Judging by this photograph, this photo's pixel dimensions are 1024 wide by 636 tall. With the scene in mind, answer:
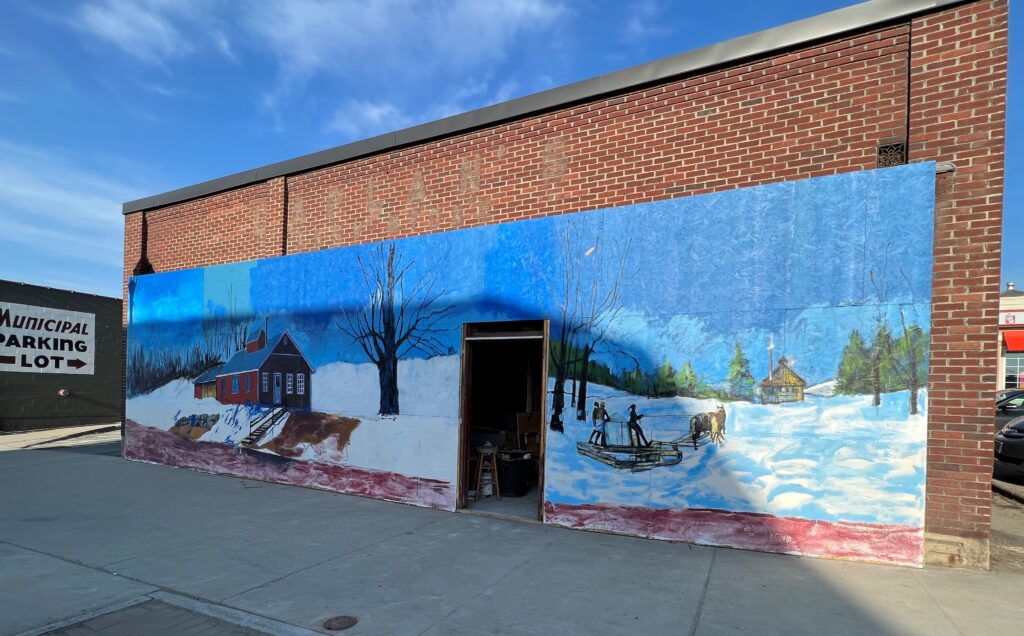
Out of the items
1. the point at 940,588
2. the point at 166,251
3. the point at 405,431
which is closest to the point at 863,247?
the point at 940,588

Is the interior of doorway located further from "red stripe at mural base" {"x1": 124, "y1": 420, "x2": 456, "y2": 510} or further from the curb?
the curb

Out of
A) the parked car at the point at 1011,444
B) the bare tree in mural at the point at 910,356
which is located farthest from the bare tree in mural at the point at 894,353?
the parked car at the point at 1011,444

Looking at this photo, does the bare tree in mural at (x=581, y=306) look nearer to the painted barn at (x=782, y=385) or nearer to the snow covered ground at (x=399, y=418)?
the snow covered ground at (x=399, y=418)

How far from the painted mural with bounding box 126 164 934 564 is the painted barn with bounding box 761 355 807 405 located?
0.01m

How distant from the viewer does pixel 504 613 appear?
4.38m

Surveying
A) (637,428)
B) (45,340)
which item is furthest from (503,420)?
(45,340)

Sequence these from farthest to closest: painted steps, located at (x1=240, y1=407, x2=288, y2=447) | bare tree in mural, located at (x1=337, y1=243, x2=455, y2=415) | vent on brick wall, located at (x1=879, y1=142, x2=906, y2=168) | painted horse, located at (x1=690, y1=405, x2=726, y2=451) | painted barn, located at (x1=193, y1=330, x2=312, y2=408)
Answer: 1. painted steps, located at (x1=240, y1=407, x2=288, y2=447)
2. painted barn, located at (x1=193, y1=330, x2=312, y2=408)
3. bare tree in mural, located at (x1=337, y1=243, x2=455, y2=415)
4. painted horse, located at (x1=690, y1=405, x2=726, y2=451)
5. vent on brick wall, located at (x1=879, y1=142, x2=906, y2=168)

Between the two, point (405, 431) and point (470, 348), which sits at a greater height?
point (470, 348)

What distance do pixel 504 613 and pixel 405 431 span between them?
13.7 feet

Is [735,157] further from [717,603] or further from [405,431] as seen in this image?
[405,431]

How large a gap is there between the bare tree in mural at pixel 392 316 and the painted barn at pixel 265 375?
139 centimetres

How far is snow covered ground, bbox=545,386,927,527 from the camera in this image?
5.44 meters

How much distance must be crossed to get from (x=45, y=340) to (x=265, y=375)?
1404 centimetres

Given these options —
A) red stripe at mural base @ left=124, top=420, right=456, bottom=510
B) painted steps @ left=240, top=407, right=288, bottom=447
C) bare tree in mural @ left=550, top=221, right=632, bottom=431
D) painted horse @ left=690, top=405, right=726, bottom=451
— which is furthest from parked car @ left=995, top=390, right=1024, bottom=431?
painted steps @ left=240, top=407, right=288, bottom=447
